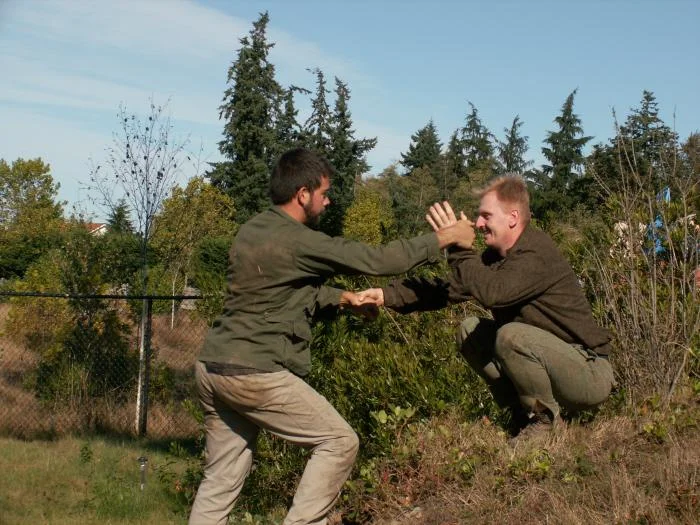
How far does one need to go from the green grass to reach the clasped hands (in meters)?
2.53

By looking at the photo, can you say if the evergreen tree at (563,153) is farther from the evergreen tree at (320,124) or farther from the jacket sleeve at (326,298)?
the jacket sleeve at (326,298)

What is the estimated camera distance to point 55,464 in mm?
8336

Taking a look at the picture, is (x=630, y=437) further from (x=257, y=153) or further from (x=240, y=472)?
(x=257, y=153)

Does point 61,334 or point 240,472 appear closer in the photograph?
point 240,472

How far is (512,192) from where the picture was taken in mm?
5164

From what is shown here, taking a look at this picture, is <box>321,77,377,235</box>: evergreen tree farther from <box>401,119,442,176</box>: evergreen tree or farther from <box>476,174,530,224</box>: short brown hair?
<box>476,174,530,224</box>: short brown hair

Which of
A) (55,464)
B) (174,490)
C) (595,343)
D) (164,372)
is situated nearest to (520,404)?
(595,343)

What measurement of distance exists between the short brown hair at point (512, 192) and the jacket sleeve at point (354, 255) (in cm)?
91

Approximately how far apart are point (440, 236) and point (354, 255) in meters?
0.55

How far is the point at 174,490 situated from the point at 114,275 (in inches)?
192

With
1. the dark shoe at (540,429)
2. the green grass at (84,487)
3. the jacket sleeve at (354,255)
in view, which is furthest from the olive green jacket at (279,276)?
the green grass at (84,487)

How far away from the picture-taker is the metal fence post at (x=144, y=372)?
34.7 feet

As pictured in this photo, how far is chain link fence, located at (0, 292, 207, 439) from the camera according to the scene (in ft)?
34.9

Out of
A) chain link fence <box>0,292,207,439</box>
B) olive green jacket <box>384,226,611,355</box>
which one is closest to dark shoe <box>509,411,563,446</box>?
olive green jacket <box>384,226,611,355</box>
